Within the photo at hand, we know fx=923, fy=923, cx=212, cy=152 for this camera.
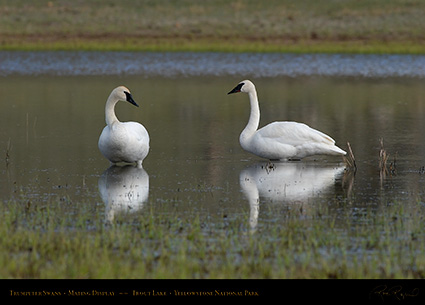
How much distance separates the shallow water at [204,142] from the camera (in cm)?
1099

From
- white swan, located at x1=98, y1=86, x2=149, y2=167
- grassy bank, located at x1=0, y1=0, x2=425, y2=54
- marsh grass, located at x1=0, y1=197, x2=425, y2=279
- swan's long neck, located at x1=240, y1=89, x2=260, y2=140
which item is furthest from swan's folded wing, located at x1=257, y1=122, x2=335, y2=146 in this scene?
grassy bank, located at x1=0, y1=0, x2=425, y2=54

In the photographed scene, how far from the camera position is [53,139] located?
53.2ft

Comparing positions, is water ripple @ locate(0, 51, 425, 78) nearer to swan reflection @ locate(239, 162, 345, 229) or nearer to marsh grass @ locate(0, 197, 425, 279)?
swan reflection @ locate(239, 162, 345, 229)

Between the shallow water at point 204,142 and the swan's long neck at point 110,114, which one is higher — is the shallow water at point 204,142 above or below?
below

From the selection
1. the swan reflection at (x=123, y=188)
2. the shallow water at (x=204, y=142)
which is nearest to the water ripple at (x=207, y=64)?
the shallow water at (x=204, y=142)

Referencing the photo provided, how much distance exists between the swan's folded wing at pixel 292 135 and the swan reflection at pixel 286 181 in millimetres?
356

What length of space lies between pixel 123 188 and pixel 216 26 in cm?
4502

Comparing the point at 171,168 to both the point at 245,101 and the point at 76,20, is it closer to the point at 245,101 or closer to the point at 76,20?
the point at 245,101

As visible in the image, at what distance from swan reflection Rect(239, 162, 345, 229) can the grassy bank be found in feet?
105

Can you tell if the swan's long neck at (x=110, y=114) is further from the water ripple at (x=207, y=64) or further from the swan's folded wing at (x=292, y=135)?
the water ripple at (x=207, y=64)

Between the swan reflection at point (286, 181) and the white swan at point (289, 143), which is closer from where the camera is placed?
the swan reflection at point (286, 181)

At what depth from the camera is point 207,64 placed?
38.5 m

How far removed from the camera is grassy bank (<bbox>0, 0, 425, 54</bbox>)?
46562 millimetres
